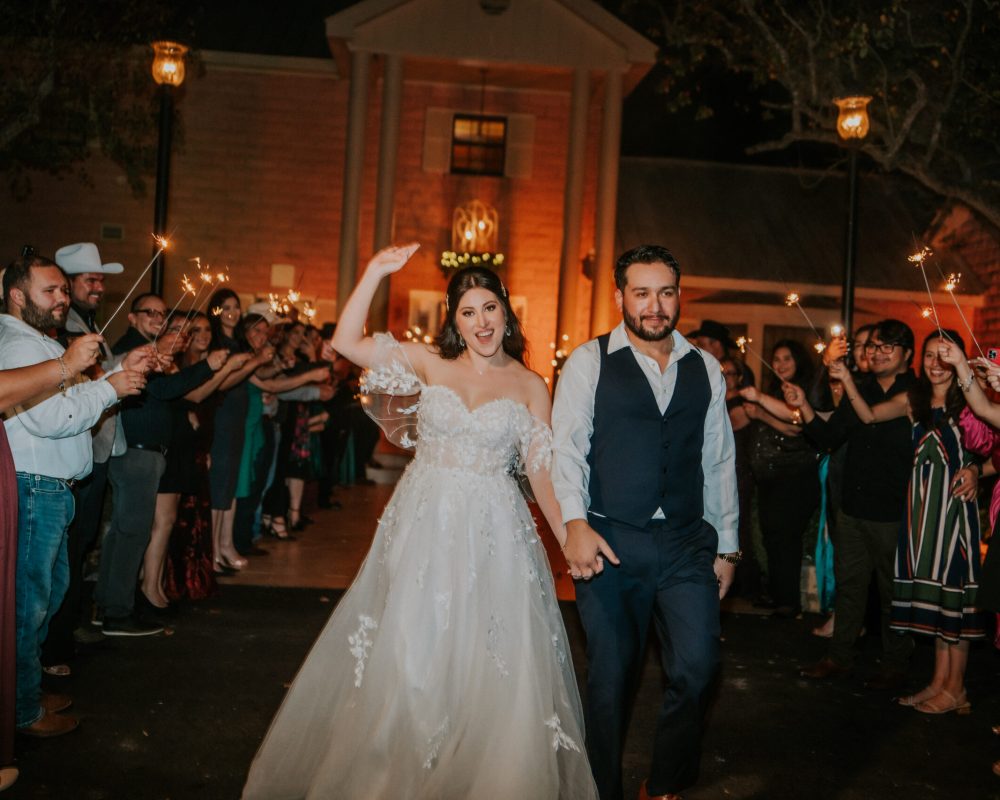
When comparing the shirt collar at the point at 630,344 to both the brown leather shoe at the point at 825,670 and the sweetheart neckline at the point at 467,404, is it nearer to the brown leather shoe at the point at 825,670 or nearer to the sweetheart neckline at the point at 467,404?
the sweetheart neckline at the point at 467,404

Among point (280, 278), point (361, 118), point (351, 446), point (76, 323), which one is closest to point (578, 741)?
point (76, 323)

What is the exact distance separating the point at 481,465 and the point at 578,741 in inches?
49.2

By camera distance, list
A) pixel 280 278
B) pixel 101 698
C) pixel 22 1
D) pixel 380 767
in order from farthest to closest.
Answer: pixel 280 278
pixel 22 1
pixel 101 698
pixel 380 767

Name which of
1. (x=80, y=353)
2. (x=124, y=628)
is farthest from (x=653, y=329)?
(x=124, y=628)

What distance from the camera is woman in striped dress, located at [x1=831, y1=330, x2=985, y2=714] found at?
20.0ft

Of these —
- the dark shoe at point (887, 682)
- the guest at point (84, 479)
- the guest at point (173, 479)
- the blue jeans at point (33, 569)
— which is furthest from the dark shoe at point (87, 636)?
the dark shoe at point (887, 682)

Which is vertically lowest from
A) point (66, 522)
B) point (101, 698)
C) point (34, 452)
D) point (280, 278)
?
point (101, 698)

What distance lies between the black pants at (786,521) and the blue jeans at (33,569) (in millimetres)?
5728

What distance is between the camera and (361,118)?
16.1 metres

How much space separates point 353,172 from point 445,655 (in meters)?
13.1

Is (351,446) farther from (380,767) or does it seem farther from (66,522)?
(380,767)

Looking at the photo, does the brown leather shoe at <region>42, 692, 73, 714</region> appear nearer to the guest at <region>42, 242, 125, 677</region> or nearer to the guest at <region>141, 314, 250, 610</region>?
the guest at <region>42, 242, 125, 677</region>

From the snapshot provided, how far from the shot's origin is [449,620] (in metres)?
4.20

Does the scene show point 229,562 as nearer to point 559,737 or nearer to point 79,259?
point 79,259
